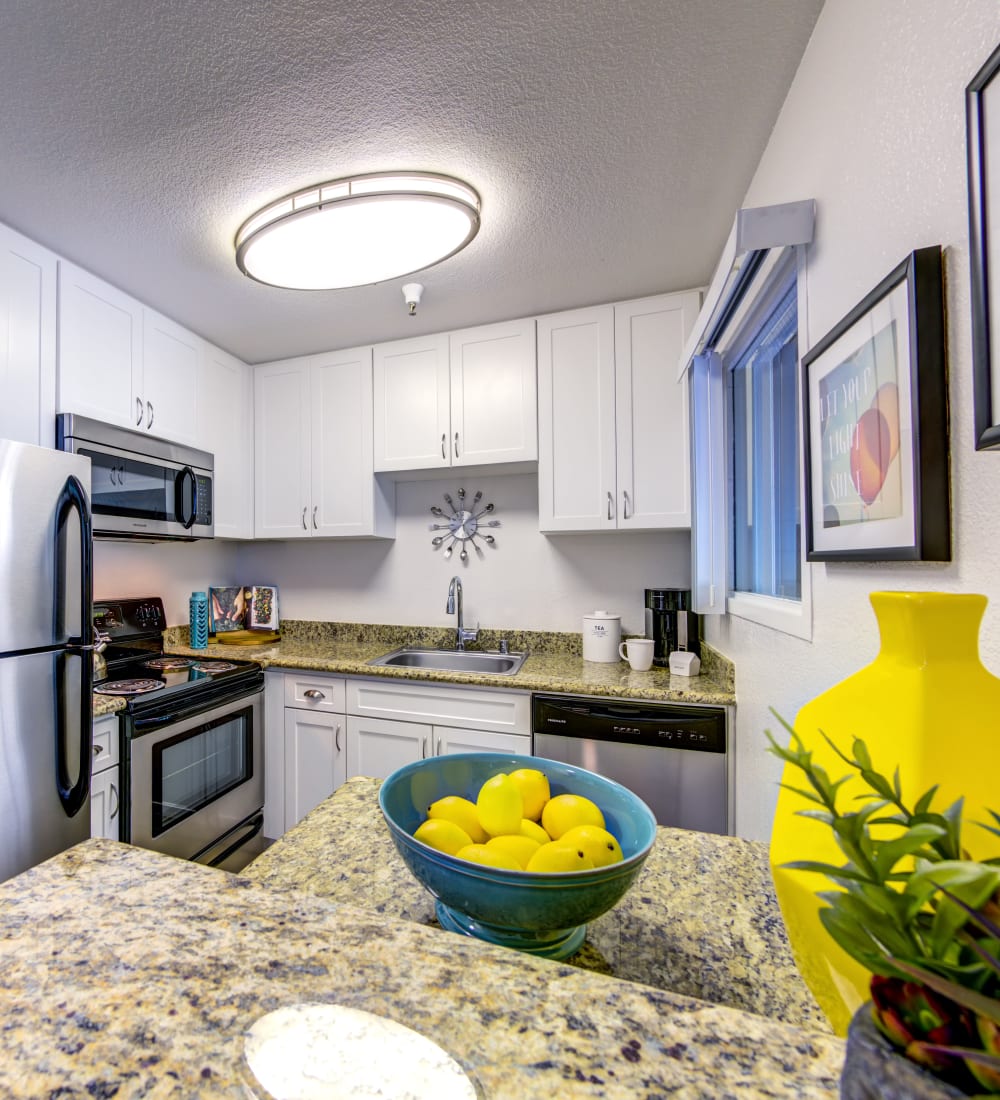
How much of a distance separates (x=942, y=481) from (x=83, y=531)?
2.13 m

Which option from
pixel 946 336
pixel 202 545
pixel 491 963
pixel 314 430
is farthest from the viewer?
pixel 202 545

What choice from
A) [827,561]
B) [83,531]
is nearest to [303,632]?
[83,531]

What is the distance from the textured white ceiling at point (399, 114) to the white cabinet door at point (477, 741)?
72.4 inches

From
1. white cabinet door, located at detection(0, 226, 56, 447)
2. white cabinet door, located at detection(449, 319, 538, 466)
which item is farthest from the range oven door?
white cabinet door, located at detection(449, 319, 538, 466)

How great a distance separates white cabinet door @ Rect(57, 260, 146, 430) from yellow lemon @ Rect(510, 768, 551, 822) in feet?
7.25

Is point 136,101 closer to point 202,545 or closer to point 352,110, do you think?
point 352,110

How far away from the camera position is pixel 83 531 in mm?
1639

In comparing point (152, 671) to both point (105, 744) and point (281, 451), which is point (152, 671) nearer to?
point (105, 744)

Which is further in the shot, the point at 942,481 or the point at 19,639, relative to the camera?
the point at 19,639

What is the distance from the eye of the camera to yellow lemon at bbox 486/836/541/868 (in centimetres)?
54

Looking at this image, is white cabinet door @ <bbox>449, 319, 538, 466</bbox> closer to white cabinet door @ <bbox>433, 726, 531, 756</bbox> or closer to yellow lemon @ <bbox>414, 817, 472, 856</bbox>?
white cabinet door @ <bbox>433, 726, 531, 756</bbox>

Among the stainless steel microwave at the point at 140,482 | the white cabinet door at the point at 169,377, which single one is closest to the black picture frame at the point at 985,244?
the stainless steel microwave at the point at 140,482

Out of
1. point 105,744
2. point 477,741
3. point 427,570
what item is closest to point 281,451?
point 427,570

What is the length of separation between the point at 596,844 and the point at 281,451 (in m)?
2.76
